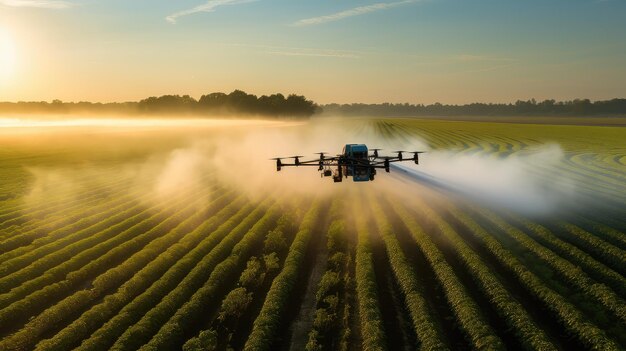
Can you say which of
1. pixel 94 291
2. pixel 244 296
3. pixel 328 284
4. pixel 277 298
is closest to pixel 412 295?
pixel 328 284

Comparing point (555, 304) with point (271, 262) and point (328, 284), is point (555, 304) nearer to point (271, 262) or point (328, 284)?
point (328, 284)

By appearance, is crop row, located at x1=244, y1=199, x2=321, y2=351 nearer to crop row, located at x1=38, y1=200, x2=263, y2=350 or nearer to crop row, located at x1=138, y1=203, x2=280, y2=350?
crop row, located at x1=138, y1=203, x2=280, y2=350

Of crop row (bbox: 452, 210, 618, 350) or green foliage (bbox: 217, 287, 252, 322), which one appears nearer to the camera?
crop row (bbox: 452, 210, 618, 350)

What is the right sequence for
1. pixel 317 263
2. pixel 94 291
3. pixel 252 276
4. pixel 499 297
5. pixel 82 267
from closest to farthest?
1. pixel 499 297
2. pixel 94 291
3. pixel 252 276
4. pixel 82 267
5. pixel 317 263

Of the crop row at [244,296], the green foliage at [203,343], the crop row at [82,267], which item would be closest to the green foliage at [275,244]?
the crop row at [244,296]

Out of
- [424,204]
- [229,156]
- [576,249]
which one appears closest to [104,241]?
[424,204]

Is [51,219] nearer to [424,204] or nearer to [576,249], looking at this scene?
[424,204]

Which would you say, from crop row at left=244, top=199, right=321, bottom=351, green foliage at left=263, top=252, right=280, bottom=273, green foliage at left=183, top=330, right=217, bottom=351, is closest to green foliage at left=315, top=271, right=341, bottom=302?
crop row at left=244, top=199, right=321, bottom=351

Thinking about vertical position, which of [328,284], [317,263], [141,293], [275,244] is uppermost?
[275,244]

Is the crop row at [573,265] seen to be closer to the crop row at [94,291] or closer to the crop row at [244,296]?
the crop row at [244,296]
